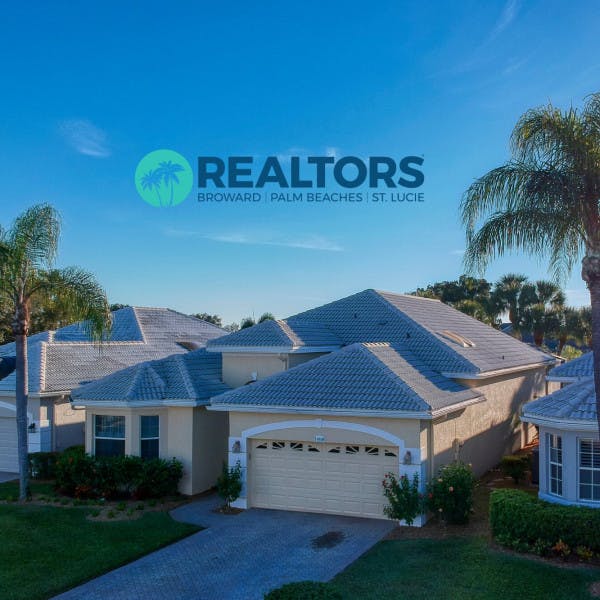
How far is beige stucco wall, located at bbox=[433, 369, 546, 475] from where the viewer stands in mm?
16234

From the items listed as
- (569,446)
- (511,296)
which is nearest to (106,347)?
(569,446)

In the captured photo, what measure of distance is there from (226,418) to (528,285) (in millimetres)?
29982

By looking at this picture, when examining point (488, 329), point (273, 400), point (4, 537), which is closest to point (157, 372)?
point (273, 400)

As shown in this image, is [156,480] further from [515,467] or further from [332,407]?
[515,467]

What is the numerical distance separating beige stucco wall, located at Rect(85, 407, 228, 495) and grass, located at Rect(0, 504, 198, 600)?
201cm

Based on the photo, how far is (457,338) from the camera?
72.5 feet

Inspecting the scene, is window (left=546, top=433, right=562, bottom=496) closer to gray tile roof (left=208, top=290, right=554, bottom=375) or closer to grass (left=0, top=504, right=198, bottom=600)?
gray tile roof (left=208, top=290, right=554, bottom=375)

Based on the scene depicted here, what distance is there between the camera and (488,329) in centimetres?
2850

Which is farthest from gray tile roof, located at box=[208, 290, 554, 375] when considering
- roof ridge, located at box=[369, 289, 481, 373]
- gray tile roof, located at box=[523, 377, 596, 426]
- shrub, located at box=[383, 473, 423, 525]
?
shrub, located at box=[383, 473, 423, 525]

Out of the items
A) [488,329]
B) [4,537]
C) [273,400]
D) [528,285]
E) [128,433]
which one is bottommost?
[4,537]

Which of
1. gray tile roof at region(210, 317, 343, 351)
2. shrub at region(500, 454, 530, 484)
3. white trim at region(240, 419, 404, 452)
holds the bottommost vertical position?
shrub at region(500, 454, 530, 484)

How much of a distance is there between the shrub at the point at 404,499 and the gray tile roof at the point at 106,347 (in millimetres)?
10259

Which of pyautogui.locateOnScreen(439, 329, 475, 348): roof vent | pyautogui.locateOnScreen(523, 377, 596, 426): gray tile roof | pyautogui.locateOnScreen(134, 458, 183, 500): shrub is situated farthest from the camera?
pyautogui.locateOnScreen(439, 329, 475, 348): roof vent

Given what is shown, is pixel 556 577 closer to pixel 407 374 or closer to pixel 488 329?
pixel 407 374
